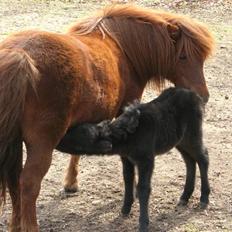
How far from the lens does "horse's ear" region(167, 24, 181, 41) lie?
16.0ft

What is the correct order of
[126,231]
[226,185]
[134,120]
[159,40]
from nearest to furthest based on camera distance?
[134,120], [126,231], [159,40], [226,185]

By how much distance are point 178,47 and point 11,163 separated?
1924mm

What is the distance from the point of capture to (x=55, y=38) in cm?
386

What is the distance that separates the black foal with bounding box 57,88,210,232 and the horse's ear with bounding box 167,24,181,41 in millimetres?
537

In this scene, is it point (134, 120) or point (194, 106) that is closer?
point (134, 120)

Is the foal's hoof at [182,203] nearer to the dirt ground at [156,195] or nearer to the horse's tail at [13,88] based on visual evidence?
the dirt ground at [156,195]

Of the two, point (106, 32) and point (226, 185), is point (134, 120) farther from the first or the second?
point (226, 185)

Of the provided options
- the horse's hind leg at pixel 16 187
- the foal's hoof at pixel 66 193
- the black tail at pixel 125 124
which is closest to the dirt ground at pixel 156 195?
the foal's hoof at pixel 66 193

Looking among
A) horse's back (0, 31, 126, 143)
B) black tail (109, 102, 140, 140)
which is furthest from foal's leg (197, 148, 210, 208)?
horse's back (0, 31, 126, 143)

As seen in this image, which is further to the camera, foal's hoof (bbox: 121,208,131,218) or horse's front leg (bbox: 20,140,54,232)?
foal's hoof (bbox: 121,208,131,218)

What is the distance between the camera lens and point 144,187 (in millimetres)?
4297

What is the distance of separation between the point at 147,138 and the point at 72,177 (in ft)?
3.90

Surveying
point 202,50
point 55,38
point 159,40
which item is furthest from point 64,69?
point 202,50

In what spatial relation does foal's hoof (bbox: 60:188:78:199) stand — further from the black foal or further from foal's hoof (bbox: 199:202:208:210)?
foal's hoof (bbox: 199:202:208:210)
